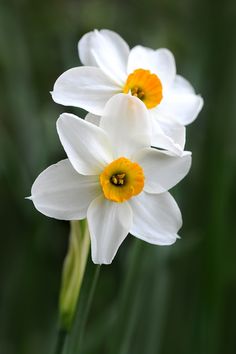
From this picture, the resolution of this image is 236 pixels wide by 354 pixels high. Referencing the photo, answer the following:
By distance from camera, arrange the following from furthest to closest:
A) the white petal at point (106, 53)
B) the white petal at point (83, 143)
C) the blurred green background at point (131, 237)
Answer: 1. the blurred green background at point (131, 237)
2. the white petal at point (106, 53)
3. the white petal at point (83, 143)

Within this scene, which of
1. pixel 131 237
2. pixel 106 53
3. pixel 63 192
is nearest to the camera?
pixel 63 192

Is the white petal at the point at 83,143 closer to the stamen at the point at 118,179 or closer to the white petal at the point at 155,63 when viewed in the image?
the stamen at the point at 118,179

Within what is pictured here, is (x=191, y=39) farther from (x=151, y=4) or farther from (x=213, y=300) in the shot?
(x=213, y=300)

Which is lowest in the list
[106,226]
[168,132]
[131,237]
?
[131,237]

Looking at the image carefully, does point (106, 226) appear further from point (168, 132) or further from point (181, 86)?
point (181, 86)

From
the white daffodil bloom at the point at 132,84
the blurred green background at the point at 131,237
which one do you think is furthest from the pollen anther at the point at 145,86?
the blurred green background at the point at 131,237

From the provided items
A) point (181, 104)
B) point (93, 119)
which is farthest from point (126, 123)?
point (181, 104)

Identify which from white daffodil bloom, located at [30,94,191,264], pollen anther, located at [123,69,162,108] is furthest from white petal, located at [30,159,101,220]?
pollen anther, located at [123,69,162,108]
